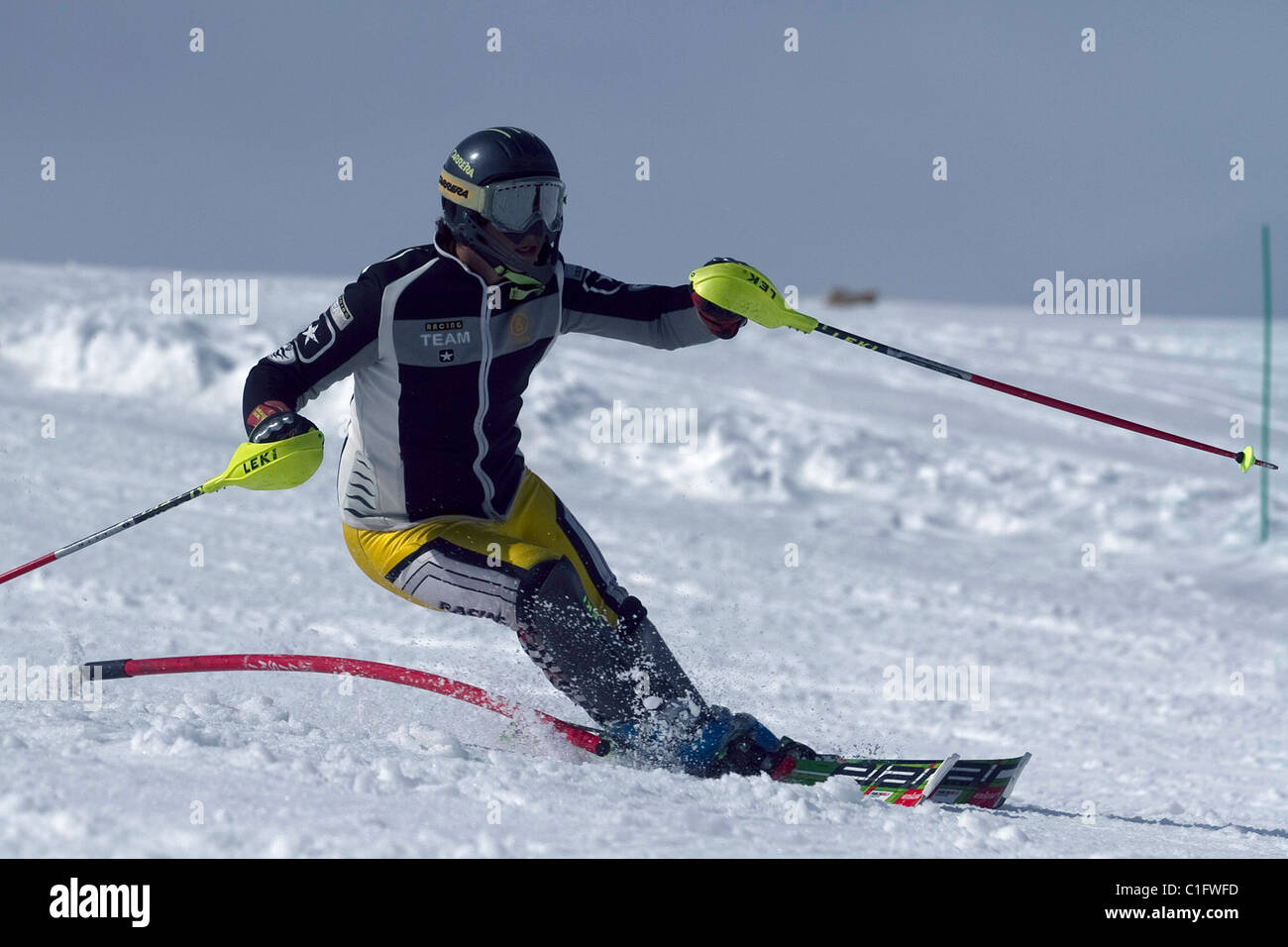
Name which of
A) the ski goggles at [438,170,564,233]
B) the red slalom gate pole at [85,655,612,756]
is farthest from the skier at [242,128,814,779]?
the red slalom gate pole at [85,655,612,756]

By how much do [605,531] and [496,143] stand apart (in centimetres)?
735

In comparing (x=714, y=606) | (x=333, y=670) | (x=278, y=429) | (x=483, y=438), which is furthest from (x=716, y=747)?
(x=714, y=606)

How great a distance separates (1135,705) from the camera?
23.3 feet

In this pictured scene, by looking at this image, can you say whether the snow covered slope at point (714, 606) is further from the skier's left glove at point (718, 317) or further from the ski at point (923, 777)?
the skier's left glove at point (718, 317)

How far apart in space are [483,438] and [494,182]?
836 millimetres

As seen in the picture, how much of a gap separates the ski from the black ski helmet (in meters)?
1.96

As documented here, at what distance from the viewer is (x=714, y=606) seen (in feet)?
29.0

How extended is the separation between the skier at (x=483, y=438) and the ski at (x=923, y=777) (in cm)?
9

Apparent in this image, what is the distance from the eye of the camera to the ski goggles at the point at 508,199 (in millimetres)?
3921

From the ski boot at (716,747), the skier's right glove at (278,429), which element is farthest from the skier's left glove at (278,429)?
the ski boot at (716,747)

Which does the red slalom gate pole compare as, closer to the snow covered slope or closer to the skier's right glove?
the snow covered slope

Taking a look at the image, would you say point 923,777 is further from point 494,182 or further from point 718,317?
point 494,182

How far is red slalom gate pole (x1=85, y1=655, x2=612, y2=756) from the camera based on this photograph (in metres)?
4.41
